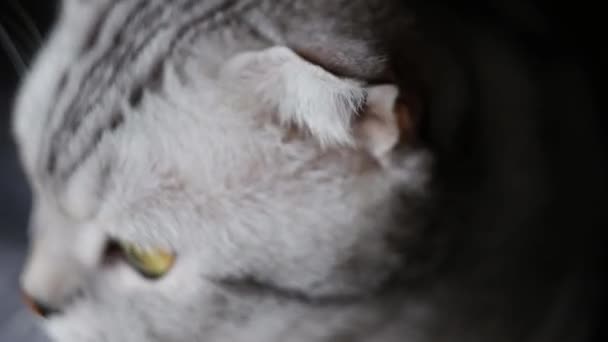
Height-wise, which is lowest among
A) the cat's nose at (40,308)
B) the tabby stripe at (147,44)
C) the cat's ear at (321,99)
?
the cat's ear at (321,99)

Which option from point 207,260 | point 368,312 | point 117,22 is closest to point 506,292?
point 368,312

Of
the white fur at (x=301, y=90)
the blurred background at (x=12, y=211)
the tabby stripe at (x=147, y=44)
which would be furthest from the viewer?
the blurred background at (x=12, y=211)

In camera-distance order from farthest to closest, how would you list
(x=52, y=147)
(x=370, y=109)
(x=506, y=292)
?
(x=506, y=292)
(x=52, y=147)
(x=370, y=109)

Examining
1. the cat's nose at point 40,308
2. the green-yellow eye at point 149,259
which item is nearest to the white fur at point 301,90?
the green-yellow eye at point 149,259

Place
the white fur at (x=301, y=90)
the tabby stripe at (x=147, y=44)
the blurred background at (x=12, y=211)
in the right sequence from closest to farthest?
the white fur at (x=301, y=90) → the tabby stripe at (x=147, y=44) → the blurred background at (x=12, y=211)

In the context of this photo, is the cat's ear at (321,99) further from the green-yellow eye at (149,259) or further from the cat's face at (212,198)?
the green-yellow eye at (149,259)

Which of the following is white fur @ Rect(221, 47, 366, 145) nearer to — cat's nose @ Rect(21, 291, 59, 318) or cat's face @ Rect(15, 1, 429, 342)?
cat's face @ Rect(15, 1, 429, 342)

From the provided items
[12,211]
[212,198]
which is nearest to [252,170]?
[212,198]

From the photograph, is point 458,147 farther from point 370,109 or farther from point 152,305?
point 152,305
